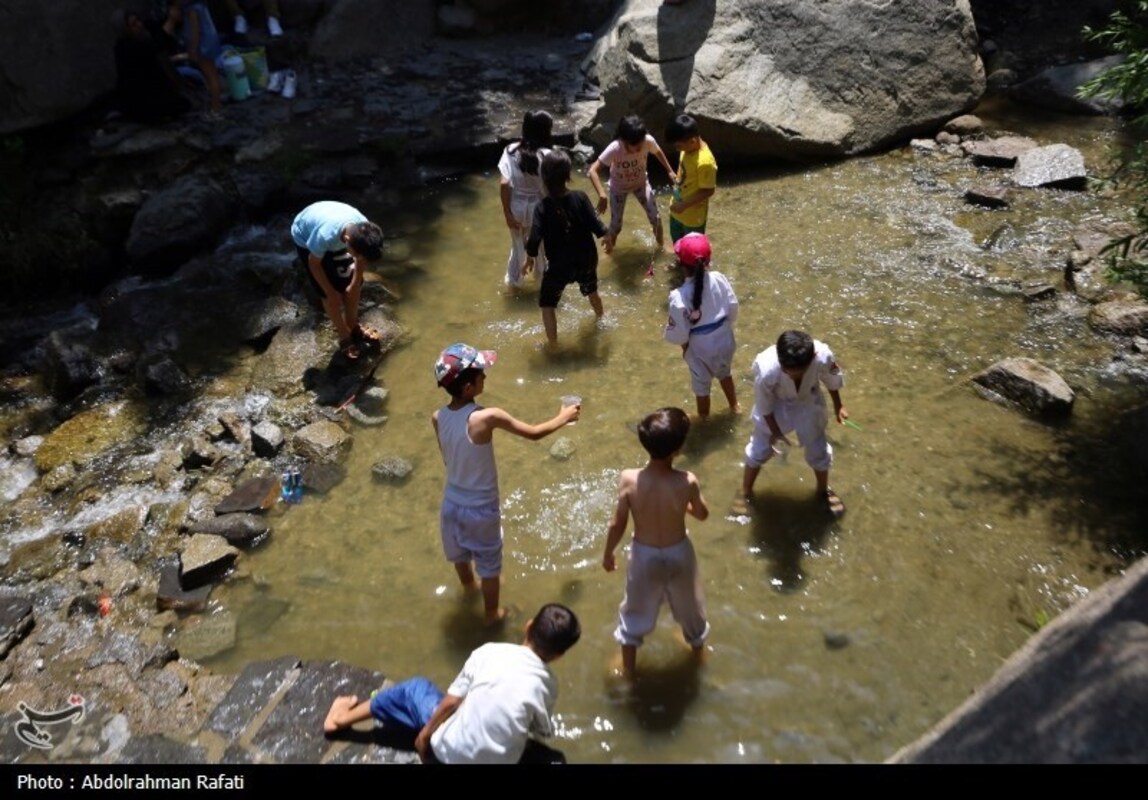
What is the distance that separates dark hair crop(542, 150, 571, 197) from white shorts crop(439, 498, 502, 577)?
2.83 metres

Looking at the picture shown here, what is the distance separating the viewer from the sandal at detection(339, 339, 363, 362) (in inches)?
274

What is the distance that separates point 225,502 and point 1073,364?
6207mm

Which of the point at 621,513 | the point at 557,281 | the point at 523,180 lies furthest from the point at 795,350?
the point at 523,180

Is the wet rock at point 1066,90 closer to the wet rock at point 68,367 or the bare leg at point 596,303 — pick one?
the bare leg at point 596,303

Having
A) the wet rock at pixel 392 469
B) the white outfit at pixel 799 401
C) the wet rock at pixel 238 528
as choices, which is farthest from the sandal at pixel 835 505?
the wet rock at pixel 238 528

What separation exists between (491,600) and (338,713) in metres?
1.01

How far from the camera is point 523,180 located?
7.27 meters

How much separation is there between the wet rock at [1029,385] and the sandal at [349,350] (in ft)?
15.7

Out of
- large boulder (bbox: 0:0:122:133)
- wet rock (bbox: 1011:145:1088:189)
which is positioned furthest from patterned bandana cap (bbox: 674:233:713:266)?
large boulder (bbox: 0:0:122:133)

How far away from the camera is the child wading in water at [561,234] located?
6314 mm

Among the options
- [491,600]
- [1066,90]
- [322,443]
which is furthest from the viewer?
[1066,90]

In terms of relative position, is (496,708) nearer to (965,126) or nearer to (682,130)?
(682,130)

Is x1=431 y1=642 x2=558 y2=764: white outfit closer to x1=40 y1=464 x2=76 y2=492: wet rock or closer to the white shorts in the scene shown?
the white shorts
